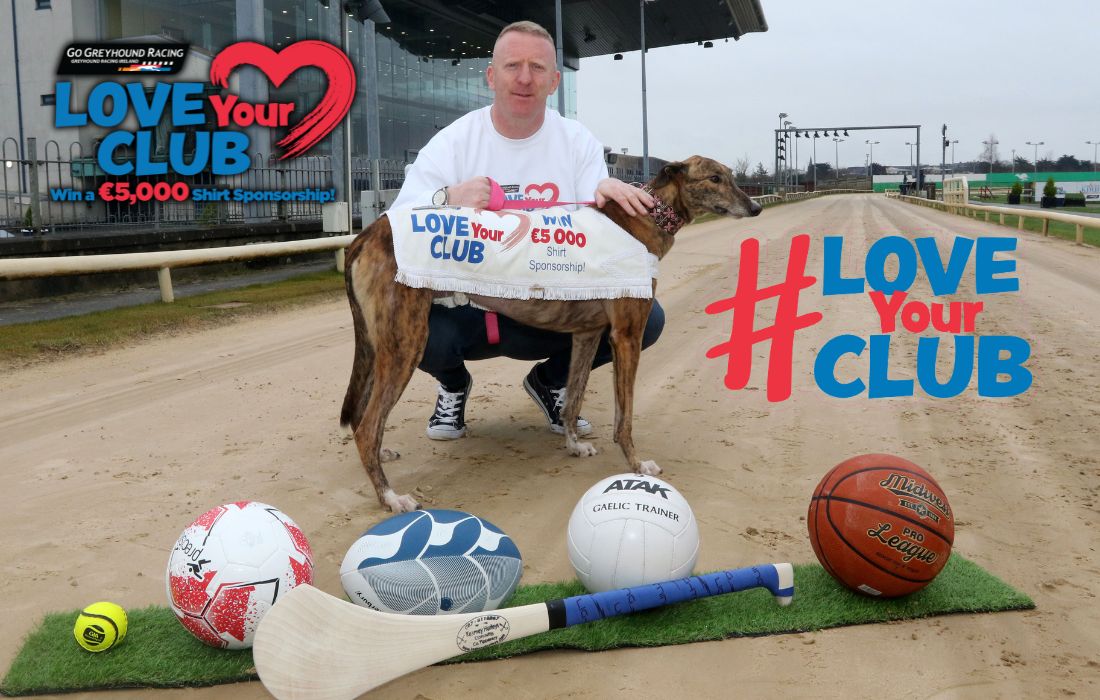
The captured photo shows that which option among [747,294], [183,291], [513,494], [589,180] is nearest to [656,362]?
[747,294]

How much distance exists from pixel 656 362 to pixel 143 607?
5.25 m

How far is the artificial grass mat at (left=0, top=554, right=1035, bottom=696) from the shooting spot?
2879 mm

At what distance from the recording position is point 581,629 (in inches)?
123

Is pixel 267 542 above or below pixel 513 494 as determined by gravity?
above

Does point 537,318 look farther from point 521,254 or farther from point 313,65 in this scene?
point 313,65

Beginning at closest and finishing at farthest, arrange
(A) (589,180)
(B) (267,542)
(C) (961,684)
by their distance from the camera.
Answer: (C) (961,684), (B) (267,542), (A) (589,180)

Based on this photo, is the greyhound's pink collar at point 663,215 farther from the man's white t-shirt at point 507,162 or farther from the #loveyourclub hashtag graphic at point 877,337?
the #loveyourclub hashtag graphic at point 877,337

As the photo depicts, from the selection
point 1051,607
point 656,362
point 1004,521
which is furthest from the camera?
point 656,362

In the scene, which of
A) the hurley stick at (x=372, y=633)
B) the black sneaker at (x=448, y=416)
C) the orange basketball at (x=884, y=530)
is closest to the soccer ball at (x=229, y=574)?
the hurley stick at (x=372, y=633)

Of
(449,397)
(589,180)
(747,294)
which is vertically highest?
(589,180)

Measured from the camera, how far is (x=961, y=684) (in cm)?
279

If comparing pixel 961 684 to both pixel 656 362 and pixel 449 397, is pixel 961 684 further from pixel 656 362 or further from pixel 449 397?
pixel 656 362

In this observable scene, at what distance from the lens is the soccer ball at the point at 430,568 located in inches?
122

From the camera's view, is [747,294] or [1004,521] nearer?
[1004,521]
